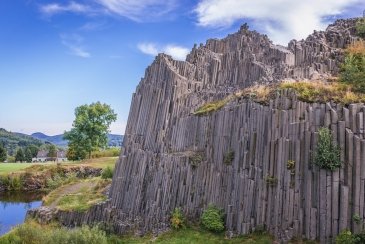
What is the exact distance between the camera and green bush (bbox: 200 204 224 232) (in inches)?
750

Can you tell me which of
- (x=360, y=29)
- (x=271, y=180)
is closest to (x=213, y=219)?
(x=271, y=180)

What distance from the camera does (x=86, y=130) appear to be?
6531cm

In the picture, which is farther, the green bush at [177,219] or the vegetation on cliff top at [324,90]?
the green bush at [177,219]

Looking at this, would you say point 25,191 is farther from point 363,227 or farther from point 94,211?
point 363,227

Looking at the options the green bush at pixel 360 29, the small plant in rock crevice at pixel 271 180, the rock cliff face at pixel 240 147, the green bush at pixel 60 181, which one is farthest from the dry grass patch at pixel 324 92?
the green bush at pixel 60 181

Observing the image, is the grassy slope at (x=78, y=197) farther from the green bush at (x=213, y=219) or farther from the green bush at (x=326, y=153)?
the green bush at (x=326, y=153)

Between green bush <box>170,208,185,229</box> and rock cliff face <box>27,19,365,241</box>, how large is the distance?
0.37 m

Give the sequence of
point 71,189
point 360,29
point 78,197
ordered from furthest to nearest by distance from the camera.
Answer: point 71,189, point 78,197, point 360,29

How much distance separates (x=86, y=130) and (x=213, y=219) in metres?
48.7

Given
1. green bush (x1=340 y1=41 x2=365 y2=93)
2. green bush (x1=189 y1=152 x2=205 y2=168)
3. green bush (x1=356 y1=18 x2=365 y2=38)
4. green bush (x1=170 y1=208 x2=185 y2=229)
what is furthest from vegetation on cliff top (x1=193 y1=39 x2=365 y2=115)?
green bush (x1=356 y1=18 x2=365 y2=38)

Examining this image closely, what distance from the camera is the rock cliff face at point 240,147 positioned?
51.9 ft

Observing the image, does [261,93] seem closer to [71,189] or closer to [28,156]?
[71,189]

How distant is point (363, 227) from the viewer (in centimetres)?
1472

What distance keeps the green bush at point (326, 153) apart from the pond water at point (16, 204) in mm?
30100
